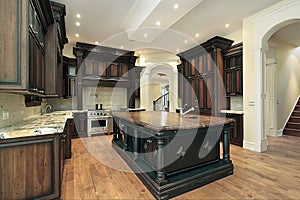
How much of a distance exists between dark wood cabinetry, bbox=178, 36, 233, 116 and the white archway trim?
2.67 ft

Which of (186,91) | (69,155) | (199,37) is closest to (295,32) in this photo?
Answer: (199,37)

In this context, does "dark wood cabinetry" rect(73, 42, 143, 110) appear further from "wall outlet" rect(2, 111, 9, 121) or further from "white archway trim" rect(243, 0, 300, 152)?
"white archway trim" rect(243, 0, 300, 152)

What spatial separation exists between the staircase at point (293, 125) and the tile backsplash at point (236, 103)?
241 cm

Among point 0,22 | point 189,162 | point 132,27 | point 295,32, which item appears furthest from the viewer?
point 295,32

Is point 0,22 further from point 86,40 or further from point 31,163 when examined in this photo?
point 86,40

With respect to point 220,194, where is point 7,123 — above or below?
above

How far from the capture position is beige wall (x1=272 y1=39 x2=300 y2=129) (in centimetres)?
566

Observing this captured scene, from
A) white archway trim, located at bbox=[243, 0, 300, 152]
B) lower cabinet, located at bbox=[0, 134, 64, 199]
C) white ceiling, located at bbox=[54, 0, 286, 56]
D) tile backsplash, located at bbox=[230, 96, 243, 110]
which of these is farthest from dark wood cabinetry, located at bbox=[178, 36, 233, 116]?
lower cabinet, located at bbox=[0, 134, 64, 199]

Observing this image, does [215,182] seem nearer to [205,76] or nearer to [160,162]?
[160,162]

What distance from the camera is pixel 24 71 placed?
166cm

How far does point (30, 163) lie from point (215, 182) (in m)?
2.35

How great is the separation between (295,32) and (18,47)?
661 centimetres

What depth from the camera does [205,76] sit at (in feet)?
17.1

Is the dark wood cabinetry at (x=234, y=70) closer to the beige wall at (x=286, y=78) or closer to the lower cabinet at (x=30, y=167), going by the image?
the beige wall at (x=286, y=78)
